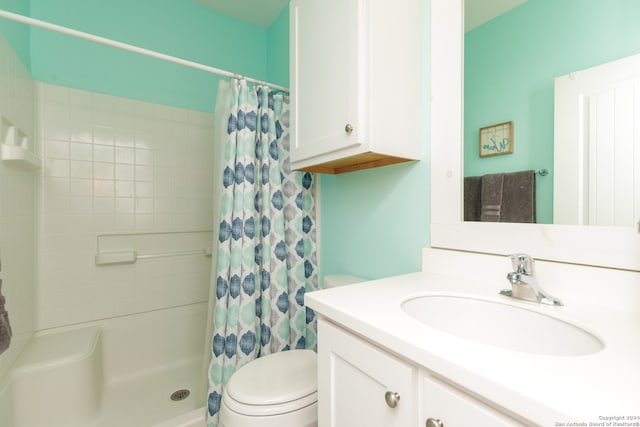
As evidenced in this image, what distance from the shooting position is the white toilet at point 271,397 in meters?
0.87

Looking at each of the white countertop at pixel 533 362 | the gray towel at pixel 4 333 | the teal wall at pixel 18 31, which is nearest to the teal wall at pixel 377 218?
the white countertop at pixel 533 362

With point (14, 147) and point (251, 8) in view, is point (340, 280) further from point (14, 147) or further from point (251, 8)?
point (251, 8)

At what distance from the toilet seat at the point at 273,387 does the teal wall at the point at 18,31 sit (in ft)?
5.65

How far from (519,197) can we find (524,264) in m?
0.25

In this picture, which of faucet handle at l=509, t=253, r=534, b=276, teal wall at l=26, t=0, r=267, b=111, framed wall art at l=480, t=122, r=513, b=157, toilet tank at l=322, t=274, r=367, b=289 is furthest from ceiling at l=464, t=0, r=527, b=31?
teal wall at l=26, t=0, r=267, b=111

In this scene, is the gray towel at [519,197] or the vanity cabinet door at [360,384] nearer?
the vanity cabinet door at [360,384]

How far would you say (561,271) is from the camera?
28.4 inches

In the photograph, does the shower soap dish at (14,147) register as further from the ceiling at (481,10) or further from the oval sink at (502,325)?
the ceiling at (481,10)

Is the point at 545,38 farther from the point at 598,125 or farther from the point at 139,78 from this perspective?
the point at 139,78

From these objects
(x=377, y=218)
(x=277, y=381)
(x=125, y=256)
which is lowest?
(x=277, y=381)

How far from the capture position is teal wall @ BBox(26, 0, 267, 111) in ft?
5.17

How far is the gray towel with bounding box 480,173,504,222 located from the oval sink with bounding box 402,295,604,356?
0.31 meters

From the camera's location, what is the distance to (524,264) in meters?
0.71

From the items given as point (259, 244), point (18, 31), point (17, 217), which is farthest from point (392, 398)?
point (18, 31)
